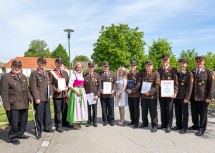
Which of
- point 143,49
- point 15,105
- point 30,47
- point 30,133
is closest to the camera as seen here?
point 15,105

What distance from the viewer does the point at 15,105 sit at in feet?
19.6

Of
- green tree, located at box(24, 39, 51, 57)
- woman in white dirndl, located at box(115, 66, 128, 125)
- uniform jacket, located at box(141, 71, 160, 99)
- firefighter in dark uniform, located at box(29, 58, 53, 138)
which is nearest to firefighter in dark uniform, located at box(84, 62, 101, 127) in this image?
woman in white dirndl, located at box(115, 66, 128, 125)

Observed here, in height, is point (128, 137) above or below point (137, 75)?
below

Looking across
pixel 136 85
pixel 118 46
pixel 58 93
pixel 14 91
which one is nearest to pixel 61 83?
pixel 58 93

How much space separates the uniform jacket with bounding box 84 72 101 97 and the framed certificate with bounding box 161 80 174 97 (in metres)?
1.97

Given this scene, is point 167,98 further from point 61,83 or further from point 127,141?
point 61,83

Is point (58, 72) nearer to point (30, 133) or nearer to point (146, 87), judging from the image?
point (30, 133)

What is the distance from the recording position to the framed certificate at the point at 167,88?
698cm

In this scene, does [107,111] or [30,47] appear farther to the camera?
[30,47]

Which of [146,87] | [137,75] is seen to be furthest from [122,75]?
[146,87]

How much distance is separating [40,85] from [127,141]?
9.04ft

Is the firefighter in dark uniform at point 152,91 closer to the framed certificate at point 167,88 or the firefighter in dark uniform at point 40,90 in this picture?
the framed certificate at point 167,88

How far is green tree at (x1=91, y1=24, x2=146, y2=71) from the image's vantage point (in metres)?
38.6

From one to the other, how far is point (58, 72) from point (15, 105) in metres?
1.79
